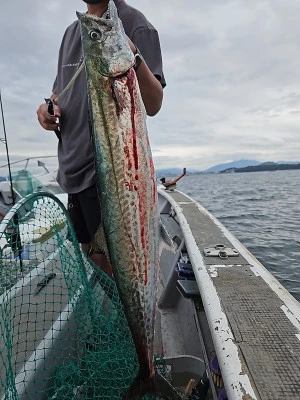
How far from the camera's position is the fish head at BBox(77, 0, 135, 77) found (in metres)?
1.73

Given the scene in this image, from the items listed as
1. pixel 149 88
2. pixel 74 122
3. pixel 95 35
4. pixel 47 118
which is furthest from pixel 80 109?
pixel 95 35

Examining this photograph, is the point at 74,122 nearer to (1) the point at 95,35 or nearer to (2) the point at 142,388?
(1) the point at 95,35

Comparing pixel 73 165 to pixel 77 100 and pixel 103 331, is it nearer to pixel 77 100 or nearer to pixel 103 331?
pixel 77 100

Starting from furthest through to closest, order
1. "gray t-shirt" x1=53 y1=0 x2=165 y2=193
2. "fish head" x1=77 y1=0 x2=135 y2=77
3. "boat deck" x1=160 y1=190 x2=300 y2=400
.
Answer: "gray t-shirt" x1=53 y1=0 x2=165 y2=193
"fish head" x1=77 y1=0 x2=135 y2=77
"boat deck" x1=160 y1=190 x2=300 y2=400

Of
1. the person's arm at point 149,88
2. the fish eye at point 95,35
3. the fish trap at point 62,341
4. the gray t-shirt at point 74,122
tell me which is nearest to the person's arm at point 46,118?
the gray t-shirt at point 74,122

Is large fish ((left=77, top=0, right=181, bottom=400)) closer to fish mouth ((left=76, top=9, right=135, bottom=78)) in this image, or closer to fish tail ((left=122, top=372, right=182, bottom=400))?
fish mouth ((left=76, top=9, right=135, bottom=78))

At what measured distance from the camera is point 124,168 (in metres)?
1.75

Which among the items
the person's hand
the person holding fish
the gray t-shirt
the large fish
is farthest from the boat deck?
the person's hand

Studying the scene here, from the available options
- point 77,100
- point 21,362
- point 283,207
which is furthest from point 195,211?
point 283,207

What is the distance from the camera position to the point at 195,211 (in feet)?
A: 15.9

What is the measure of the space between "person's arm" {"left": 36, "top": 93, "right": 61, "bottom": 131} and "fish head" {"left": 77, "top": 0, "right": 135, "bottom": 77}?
0.75 m

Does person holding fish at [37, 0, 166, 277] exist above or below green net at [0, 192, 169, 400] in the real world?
above

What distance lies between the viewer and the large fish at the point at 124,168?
5.68 ft

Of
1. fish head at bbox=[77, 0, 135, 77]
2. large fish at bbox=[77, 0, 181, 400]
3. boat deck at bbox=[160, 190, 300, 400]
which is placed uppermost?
fish head at bbox=[77, 0, 135, 77]
